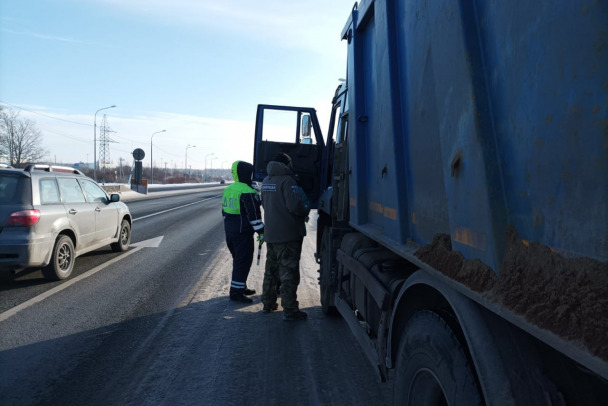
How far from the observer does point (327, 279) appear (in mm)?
5121

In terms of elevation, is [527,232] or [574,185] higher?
[574,185]

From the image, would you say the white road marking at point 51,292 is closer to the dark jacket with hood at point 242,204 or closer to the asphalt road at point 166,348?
the asphalt road at point 166,348

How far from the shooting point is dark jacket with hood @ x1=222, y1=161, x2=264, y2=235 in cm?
587

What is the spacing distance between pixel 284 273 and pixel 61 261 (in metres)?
3.92

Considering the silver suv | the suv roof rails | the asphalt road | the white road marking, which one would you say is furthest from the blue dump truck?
the suv roof rails

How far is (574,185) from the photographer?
1.19 m

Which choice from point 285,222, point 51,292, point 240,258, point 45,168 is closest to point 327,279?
point 285,222

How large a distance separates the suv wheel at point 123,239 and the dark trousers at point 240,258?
173 inches

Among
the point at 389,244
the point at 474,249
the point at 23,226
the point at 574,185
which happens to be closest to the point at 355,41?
the point at 389,244

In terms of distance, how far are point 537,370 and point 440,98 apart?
3.88 feet

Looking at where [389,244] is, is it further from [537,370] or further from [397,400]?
[537,370]

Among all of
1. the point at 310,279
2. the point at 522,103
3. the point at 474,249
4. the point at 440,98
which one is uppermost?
the point at 440,98

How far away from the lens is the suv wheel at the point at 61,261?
6.65 metres

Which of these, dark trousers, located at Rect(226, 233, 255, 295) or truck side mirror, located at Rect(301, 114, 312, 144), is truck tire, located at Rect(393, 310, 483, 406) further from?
truck side mirror, located at Rect(301, 114, 312, 144)
